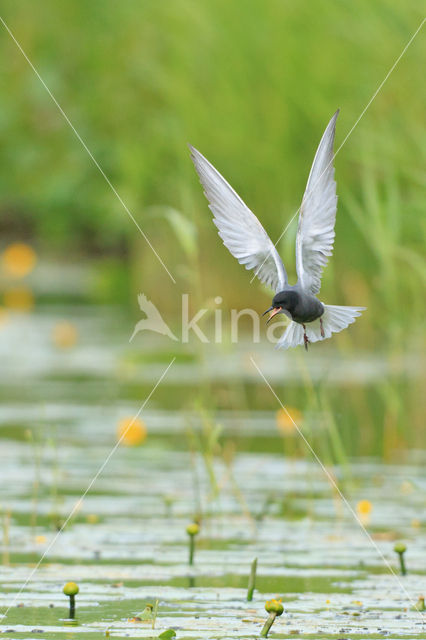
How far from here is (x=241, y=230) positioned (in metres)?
3.88

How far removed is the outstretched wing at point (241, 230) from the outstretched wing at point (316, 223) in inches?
3.3

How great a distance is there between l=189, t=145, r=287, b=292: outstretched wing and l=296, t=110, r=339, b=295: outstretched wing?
83 mm

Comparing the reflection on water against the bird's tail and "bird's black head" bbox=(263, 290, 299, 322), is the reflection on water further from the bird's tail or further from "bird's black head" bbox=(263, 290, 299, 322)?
"bird's black head" bbox=(263, 290, 299, 322)

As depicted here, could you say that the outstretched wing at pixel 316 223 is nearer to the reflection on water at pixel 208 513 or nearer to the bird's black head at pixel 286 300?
the bird's black head at pixel 286 300

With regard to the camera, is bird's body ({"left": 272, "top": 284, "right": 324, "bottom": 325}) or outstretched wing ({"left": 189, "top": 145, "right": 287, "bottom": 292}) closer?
bird's body ({"left": 272, "top": 284, "right": 324, "bottom": 325})

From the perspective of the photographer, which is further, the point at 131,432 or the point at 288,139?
the point at 288,139

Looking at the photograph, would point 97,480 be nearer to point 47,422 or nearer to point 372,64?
point 47,422

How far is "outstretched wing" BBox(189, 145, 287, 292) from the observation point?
12.7 ft

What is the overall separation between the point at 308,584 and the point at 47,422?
145 inches

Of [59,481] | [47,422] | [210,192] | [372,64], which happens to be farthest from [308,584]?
[372,64]

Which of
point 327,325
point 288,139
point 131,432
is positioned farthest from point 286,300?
point 288,139

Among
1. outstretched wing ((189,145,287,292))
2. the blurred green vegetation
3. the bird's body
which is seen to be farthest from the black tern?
the blurred green vegetation

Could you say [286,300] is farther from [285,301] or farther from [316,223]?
[316,223]

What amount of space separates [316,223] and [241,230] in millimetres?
186
